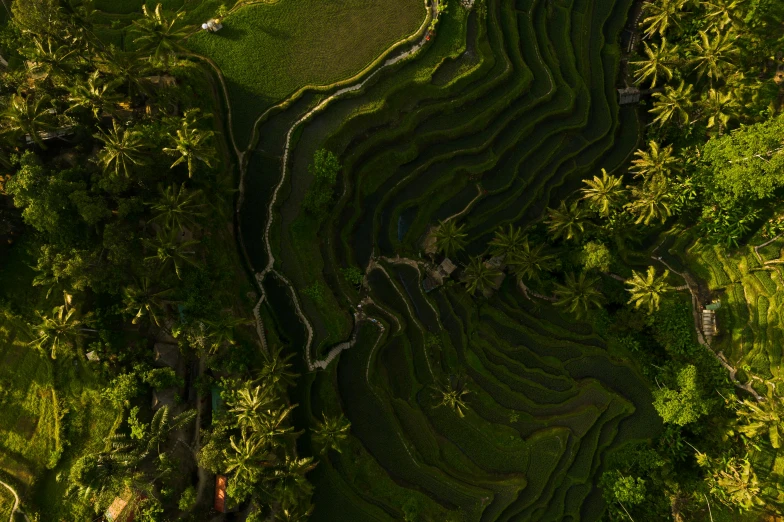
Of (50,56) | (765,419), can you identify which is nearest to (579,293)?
(765,419)

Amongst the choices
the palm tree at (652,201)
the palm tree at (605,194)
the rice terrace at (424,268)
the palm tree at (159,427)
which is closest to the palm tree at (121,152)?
the rice terrace at (424,268)

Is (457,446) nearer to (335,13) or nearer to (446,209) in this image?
(446,209)

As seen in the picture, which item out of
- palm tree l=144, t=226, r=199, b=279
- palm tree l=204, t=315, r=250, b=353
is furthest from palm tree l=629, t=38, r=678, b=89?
palm tree l=204, t=315, r=250, b=353

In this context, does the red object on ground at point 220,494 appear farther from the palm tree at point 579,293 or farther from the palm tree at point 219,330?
the palm tree at point 579,293

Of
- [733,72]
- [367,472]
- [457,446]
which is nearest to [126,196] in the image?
[367,472]

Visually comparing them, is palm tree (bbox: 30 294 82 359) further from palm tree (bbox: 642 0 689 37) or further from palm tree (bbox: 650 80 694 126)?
palm tree (bbox: 642 0 689 37)

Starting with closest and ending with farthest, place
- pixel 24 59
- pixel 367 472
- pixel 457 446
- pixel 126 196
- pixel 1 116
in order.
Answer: pixel 1 116 → pixel 126 196 → pixel 24 59 → pixel 367 472 → pixel 457 446
